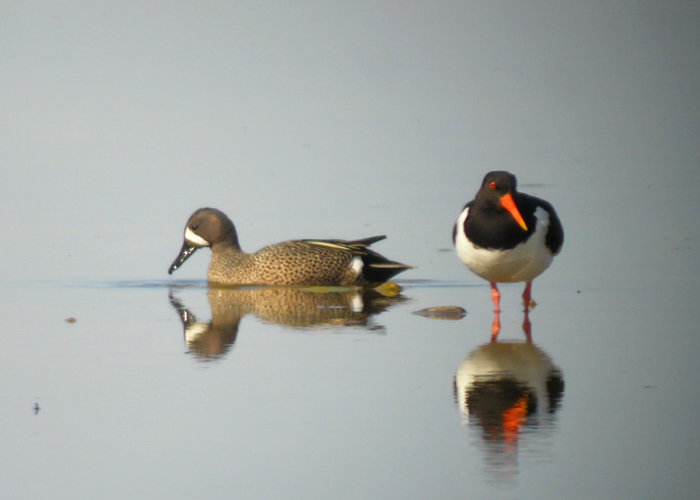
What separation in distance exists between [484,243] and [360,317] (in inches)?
41.0

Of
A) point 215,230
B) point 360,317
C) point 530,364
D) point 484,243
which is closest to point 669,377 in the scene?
point 530,364

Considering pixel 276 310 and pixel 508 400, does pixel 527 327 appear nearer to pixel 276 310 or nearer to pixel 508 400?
pixel 276 310

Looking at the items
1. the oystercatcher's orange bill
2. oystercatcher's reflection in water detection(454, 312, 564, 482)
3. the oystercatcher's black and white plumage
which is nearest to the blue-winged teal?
the oystercatcher's black and white plumage

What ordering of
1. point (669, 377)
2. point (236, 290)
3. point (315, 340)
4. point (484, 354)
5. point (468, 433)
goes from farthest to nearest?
1. point (236, 290)
2. point (315, 340)
3. point (484, 354)
4. point (669, 377)
5. point (468, 433)

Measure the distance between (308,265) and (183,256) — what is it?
142 cm

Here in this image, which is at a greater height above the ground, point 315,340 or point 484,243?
point 484,243

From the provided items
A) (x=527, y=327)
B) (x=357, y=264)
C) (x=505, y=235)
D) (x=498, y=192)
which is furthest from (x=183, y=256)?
(x=527, y=327)

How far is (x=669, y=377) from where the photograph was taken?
6102 millimetres

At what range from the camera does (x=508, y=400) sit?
5.59 meters

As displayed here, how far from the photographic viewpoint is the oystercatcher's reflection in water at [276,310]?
24.4 ft

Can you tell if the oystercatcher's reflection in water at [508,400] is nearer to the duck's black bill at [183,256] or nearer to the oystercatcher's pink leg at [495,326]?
the oystercatcher's pink leg at [495,326]

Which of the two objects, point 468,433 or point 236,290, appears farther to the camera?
point 236,290

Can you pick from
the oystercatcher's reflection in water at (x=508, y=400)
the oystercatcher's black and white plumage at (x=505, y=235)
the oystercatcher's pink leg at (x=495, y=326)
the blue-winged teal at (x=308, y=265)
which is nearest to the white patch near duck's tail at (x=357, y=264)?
the blue-winged teal at (x=308, y=265)

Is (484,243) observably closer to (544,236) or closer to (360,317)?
(544,236)
